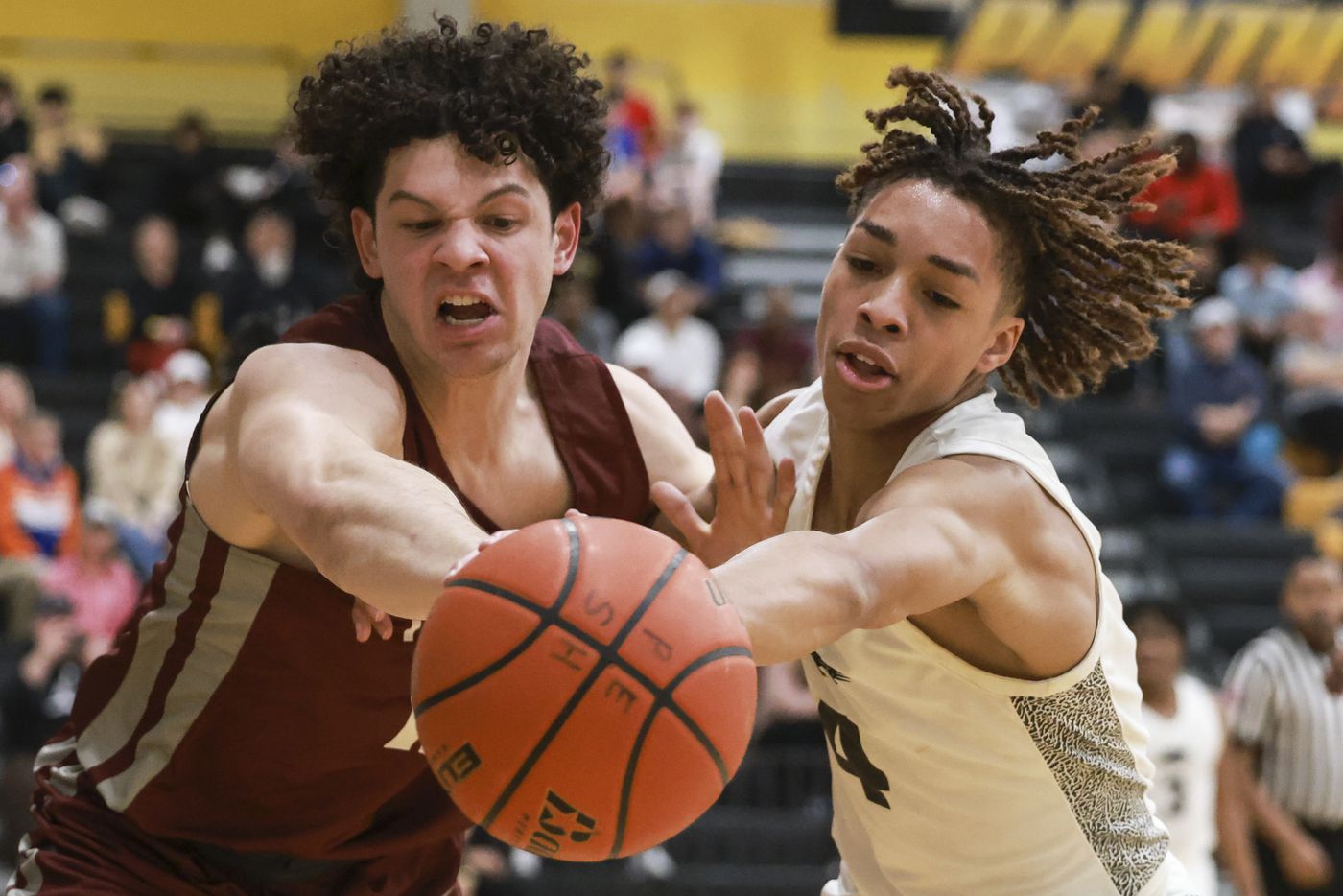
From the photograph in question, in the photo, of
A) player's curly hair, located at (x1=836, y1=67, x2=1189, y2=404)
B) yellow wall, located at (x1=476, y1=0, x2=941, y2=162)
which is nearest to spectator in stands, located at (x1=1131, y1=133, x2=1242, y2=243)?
yellow wall, located at (x1=476, y1=0, x2=941, y2=162)

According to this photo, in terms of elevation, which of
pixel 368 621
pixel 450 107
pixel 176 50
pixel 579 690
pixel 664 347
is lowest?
pixel 664 347

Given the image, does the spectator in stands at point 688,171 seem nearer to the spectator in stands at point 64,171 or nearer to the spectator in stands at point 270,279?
the spectator in stands at point 270,279

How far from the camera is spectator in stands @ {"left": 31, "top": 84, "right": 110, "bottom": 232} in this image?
42.2 feet

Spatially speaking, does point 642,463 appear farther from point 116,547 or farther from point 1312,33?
point 1312,33

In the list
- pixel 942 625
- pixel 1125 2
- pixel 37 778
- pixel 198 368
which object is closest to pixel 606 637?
pixel 942 625

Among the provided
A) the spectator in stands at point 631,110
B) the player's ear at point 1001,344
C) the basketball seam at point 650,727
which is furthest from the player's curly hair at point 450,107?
the spectator in stands at point 631,110

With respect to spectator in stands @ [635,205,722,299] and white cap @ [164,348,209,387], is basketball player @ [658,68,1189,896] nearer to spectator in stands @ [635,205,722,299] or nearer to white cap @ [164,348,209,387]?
white cap @ [164,348,209,387]

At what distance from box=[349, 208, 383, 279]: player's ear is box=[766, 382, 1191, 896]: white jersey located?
0.91 metres

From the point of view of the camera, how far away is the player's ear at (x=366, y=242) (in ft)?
11.3

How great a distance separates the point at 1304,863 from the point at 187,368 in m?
6.77

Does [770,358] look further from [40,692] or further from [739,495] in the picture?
[739,495]

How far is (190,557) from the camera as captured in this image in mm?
3432

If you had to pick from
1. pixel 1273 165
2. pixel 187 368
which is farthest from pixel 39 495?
pixel 1273 165

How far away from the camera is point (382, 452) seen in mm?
3078
